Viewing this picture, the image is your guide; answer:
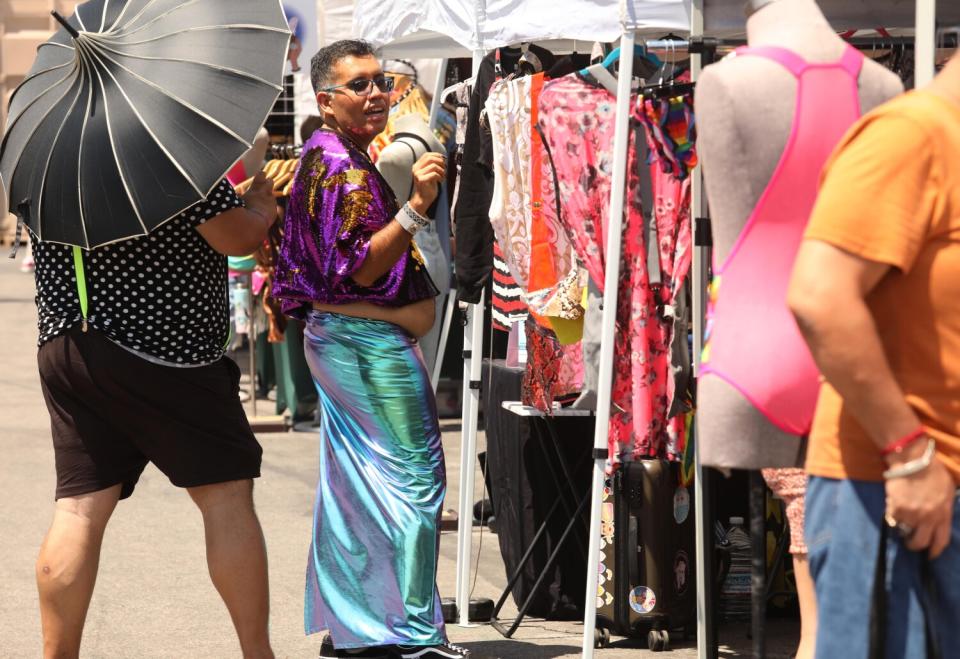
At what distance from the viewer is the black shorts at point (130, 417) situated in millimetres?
4223

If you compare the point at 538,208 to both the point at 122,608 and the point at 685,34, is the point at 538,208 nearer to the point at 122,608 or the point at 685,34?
the point at 685,34

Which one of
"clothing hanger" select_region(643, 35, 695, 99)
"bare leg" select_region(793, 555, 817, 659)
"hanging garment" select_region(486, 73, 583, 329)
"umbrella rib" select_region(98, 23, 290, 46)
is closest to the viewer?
"bare leg" select_region(793, 555, 817, 659)

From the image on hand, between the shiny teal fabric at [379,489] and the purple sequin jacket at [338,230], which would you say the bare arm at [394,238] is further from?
the shiny teal fabric at [379,489]

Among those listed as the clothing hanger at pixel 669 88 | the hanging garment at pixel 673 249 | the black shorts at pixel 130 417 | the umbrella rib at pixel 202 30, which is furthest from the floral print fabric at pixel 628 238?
the black shorts at pixel 130 417

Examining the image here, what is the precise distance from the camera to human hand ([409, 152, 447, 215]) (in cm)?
476

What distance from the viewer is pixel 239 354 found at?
14.5 metres

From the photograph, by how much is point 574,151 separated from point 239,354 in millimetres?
9935

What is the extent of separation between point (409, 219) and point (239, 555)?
1.14 meters

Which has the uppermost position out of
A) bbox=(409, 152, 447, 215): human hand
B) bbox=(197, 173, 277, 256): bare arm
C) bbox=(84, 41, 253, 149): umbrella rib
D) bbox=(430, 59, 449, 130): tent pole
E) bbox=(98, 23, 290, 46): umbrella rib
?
bbox=(430, 59, 449, 130): tent pole

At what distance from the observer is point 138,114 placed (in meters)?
4.20

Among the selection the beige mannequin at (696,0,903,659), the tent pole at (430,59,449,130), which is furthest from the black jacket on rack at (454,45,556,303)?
the beige mannequin at (696,0,903,659)

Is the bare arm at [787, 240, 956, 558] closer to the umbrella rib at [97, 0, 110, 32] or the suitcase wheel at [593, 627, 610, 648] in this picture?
the umbrella rib at [97, 0, 110, 32]

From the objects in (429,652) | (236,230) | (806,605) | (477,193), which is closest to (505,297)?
(477,193)

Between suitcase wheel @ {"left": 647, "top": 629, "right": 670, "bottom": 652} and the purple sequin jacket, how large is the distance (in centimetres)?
144
